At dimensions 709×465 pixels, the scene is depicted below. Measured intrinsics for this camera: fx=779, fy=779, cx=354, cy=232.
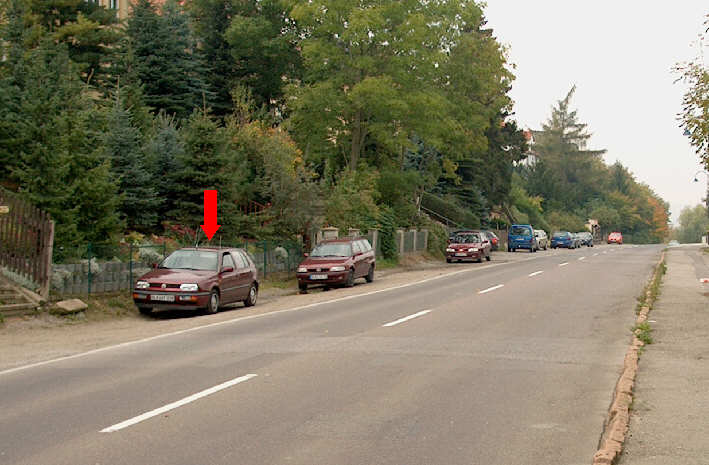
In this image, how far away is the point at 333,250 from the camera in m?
26.3

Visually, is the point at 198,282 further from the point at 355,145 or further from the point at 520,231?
the point at 520,231

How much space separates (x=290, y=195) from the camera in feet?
90.6

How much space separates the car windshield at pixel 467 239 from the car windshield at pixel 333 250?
16393 millimetres

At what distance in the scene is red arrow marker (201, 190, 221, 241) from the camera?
23859 millimetres

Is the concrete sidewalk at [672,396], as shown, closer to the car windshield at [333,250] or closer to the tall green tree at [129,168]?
the car windshield at [333,250]

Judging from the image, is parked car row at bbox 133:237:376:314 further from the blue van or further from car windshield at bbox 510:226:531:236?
car windshield at bbox 510:226:531:236

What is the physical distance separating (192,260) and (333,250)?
801cm

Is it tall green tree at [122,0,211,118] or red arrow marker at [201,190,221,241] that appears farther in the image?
tall green tree at [122,0,211,118]

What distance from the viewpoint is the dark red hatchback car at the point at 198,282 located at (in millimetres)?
17422

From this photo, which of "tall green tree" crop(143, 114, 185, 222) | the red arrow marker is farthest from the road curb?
"tall green tree" crop(143, 114, 185, 222)

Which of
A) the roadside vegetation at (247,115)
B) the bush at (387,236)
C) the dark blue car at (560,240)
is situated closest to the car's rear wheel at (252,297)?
the roadside vegetation at (247,115)

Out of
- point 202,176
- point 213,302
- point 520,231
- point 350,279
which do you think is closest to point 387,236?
point 350,279

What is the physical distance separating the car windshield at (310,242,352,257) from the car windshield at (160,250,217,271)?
24.2 ft

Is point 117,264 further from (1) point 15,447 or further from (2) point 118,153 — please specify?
(1) point 15,447
